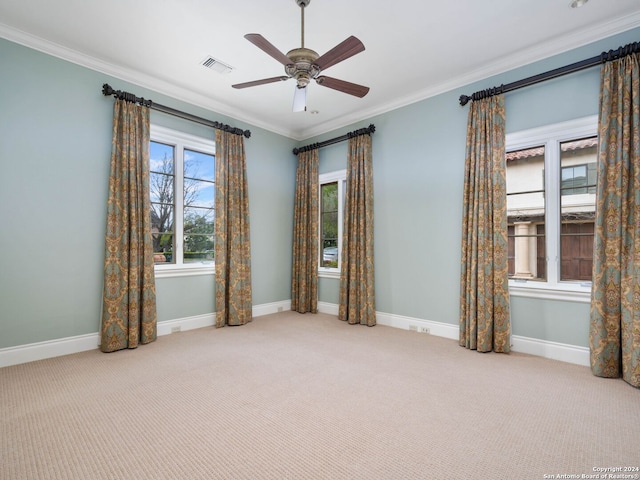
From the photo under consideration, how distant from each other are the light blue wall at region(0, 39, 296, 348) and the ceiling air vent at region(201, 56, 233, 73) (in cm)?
98

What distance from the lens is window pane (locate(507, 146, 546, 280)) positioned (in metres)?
3.38

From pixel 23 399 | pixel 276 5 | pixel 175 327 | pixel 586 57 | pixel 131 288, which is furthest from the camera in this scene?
pixel 175 327

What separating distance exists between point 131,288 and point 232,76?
2.82 m

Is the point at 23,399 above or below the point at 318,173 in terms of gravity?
below

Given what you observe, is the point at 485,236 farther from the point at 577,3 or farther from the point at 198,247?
the point at 198,247

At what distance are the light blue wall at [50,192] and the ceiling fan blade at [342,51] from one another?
2.72 m

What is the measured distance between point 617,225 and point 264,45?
3331 millimetres

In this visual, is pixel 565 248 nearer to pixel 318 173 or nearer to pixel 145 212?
pixel 318 173

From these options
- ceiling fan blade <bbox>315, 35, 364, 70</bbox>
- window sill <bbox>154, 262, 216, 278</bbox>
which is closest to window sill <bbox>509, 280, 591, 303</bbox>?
ceiling fan blade <bbox>315, 35, 364, 70</bbox>

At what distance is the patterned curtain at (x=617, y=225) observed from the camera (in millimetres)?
2619

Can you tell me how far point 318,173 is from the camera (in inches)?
214

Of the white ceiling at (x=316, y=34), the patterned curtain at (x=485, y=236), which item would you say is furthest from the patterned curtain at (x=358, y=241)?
the patterned curtain at (x=485, y=236)

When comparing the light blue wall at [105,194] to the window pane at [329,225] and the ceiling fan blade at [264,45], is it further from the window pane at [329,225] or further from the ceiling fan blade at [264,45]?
the ceiling fan blade at [264,45]

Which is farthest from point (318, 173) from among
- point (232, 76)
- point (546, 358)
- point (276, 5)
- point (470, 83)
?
point (546, 358)
